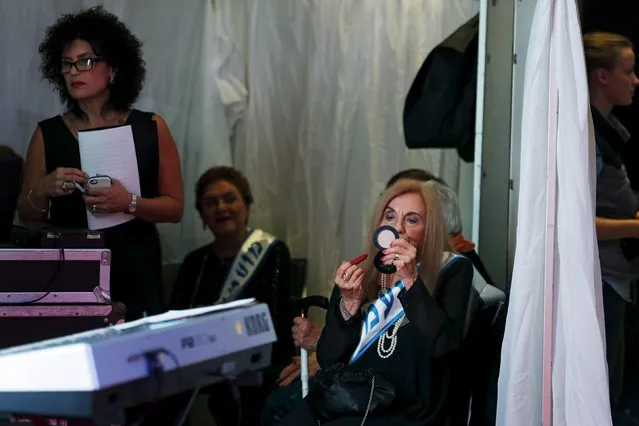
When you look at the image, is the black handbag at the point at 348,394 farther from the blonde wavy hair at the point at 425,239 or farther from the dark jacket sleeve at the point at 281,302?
the dark jacket sleeve at the point at 281,302

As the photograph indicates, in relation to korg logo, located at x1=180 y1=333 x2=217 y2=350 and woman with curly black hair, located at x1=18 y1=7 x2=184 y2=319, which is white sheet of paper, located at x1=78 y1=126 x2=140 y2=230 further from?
korg logo, located at x1=180 y1=333 x2=217 y2=350

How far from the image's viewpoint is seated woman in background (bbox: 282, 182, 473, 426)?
3029 mm

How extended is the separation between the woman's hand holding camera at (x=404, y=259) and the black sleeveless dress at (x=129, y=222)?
1029 millimetres

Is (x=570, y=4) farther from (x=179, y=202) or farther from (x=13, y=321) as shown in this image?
(x=13, y=321)

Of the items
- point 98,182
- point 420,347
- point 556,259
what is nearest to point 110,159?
point 98,182

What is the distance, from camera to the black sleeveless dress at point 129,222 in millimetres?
3596

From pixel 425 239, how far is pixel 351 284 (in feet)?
1.00

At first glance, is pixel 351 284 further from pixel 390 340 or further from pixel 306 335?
pixel 306 335

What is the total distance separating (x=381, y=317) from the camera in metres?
3.12

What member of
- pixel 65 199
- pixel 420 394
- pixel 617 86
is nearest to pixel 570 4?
pixel 617 86

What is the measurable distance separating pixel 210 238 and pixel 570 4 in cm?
230

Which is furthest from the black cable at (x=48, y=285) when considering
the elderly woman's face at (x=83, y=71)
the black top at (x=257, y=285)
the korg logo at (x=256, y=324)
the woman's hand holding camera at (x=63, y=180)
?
the black top at (x=257, y=285)

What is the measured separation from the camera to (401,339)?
311 cm

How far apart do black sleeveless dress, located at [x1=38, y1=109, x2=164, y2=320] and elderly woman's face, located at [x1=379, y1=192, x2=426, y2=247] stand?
90cm
